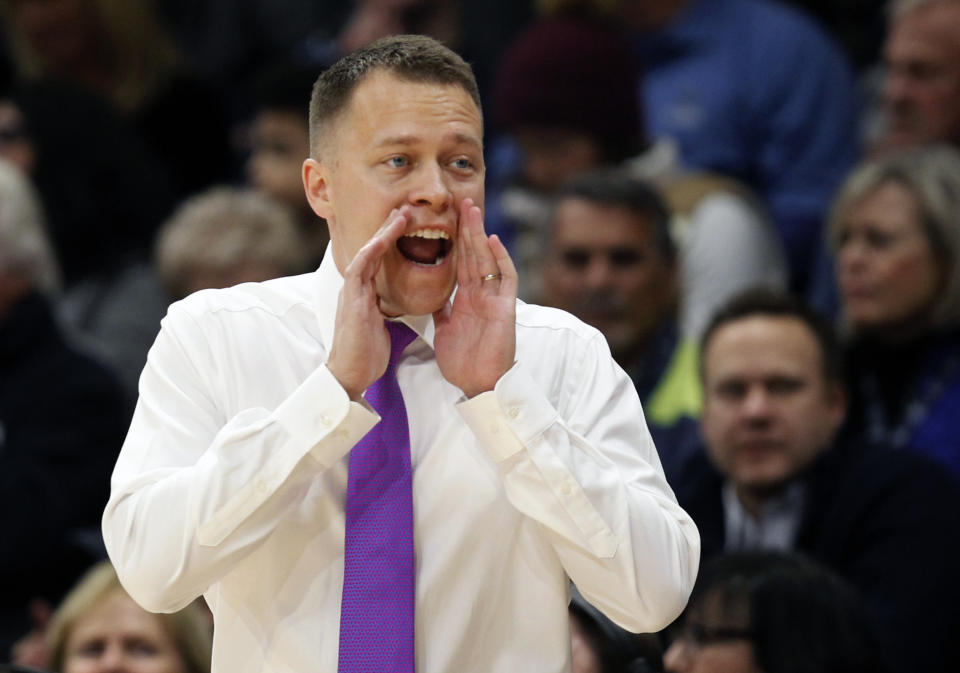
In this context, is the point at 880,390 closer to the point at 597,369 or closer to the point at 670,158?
the point at 670,158

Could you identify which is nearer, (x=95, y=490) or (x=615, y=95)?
(x=95, y=490)

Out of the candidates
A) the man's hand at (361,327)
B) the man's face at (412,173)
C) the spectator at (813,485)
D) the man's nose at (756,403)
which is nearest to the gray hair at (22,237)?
the spectator at (813,485)

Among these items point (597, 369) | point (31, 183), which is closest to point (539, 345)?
point (597, 369)

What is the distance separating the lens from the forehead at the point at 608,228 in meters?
5.19

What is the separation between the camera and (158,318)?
571 centimetres

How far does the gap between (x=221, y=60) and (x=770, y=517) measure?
3918 mm

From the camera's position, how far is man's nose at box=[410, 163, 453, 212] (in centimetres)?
238

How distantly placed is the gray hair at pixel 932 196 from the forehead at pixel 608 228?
61 cm

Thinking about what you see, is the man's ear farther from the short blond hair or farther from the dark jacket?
the dark jacket

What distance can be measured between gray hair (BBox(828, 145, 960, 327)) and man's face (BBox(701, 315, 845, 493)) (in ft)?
1.83

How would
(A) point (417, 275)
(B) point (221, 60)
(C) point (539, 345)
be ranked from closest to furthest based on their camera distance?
(A) point (417, 275), (C) point (539, 345), (B) point (221, 60)

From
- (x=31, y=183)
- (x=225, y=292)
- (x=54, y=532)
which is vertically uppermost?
(x=225, y=292)

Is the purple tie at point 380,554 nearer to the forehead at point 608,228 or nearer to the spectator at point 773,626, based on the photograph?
the spectator at point 773,626

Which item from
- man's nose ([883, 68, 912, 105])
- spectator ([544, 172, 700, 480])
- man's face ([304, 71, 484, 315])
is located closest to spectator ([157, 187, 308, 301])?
spectator ([544, 172, 700, 480])
